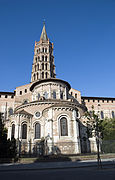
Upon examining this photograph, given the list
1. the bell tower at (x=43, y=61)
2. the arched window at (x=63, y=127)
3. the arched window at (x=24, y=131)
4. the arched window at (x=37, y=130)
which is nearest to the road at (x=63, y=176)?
the arched window at (x=63, y=127)

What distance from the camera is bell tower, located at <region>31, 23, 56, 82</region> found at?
2127 inches

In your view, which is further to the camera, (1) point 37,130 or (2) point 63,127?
(1) point 37,130

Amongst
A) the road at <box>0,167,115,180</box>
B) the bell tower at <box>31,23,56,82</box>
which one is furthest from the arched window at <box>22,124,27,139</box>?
the bell tower at <box>31,23,56,82</box>

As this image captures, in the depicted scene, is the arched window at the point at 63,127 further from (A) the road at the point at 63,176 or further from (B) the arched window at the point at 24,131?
(A) the road at the point at 63,176

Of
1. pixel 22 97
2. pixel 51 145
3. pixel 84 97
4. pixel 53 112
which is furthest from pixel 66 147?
pixel 84 97

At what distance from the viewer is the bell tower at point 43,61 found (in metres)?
54.0

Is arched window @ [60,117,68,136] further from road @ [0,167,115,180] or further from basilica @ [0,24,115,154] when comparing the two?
road @ [0,167,115,180]

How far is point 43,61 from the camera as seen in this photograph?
56.4 m

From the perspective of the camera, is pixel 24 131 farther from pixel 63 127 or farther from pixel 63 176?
pixel 63 176

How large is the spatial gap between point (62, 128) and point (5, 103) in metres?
31.5

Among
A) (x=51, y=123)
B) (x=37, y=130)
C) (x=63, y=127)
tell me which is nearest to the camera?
(x=51, y=123)

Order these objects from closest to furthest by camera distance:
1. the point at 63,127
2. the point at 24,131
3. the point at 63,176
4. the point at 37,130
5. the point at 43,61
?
the point at 63,176, the point at 63,127, the point at 24,131, the point at 37,130, the point at 43,61

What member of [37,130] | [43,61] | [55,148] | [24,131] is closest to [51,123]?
[55,148]

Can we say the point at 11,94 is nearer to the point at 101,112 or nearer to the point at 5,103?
the point at 5,103
